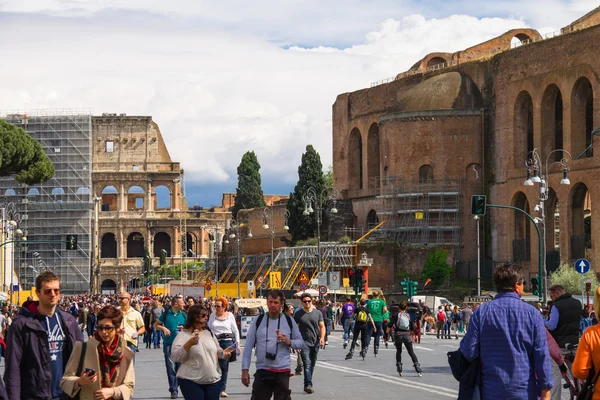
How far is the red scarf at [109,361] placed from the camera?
8891 mm

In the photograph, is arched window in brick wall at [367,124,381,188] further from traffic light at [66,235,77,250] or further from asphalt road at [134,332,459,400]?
asphalt road at [134,332,459,400]

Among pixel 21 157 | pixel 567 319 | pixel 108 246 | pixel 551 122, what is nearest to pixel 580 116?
pixel 551 122

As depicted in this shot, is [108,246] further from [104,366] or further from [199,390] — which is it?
[104,366]

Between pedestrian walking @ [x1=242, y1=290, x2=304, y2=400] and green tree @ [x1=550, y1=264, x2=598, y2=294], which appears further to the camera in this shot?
green tree @ [x1=550, y1=264, x2=598, y2=294]

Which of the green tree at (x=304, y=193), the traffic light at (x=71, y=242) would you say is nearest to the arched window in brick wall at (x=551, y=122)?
the green tree at (x=304, y=193)

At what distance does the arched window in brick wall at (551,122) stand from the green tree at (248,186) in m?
47.8

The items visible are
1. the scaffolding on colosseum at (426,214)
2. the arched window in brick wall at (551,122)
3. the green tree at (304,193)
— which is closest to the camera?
the arched window in brick wall at (551,122)

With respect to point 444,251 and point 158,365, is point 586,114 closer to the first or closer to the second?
point 444,251

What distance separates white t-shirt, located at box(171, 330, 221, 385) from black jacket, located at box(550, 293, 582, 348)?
436cm

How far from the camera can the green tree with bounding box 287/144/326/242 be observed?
80.4m

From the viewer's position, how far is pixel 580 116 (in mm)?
63344

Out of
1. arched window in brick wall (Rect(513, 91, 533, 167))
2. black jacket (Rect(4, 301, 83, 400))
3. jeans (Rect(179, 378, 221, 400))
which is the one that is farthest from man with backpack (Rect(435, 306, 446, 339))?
black jacket (Rect(4, 301, 83, 400))

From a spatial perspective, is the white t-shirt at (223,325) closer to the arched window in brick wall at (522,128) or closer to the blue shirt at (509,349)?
the blue shirt at (509,349)

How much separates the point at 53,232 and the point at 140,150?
49.1ft
